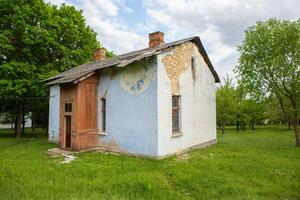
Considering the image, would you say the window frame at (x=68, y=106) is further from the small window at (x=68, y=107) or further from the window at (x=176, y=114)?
the window at (x=176, y=114)

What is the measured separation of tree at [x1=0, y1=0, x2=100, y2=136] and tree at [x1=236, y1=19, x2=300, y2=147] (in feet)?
47.7

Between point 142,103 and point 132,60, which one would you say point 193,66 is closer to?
point 142,103

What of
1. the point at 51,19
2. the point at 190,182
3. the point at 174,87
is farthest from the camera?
the point at 51,19

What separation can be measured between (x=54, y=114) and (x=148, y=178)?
12.4 m

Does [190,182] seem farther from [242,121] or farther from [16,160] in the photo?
[242,121]

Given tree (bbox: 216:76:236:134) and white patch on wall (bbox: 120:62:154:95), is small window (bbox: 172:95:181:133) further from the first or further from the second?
tree (bbox: 216:76:236:134)

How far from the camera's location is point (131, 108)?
12883 millimetres

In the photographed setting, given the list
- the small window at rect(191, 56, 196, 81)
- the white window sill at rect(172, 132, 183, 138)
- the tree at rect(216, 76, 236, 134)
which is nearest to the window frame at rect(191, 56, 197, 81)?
the small window at rect(191, 56, 196, 81)

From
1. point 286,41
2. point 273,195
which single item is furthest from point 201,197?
point 286,41

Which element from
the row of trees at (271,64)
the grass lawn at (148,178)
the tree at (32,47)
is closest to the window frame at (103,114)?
the grass lawn at (148,178)

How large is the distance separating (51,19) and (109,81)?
12.4 metres

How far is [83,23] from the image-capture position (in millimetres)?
25797

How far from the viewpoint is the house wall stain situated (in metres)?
13.0

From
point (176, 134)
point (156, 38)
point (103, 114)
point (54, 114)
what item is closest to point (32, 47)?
point (54, 114)
